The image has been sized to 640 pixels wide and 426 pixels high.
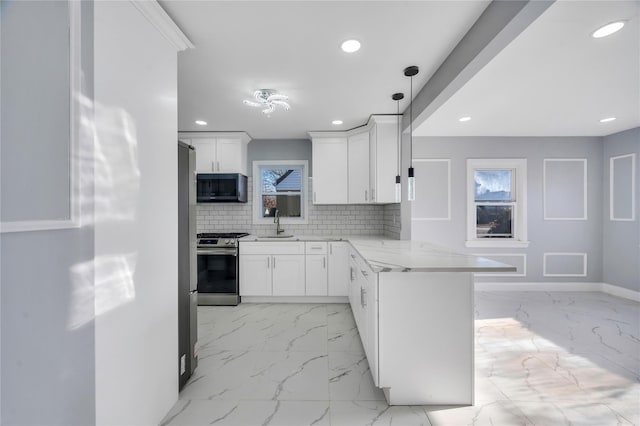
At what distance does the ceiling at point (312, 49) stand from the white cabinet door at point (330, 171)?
2.77ft

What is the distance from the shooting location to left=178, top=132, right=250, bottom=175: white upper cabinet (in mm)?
3889

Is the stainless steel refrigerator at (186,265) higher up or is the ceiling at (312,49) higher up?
the ceiling at (312,49)

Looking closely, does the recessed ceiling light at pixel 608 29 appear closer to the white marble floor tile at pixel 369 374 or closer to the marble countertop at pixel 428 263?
the marble countertop at pixel 428 263

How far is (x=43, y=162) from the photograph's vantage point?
952mm

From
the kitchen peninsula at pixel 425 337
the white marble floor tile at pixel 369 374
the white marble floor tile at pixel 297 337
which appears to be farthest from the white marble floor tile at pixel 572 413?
the white marble floor tile at pixel 297 337

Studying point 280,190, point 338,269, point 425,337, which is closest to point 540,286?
point 338,269

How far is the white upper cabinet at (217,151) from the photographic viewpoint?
12.8ft

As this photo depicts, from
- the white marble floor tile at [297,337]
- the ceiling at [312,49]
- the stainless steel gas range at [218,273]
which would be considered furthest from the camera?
the stainless steel gas range at [218,273]

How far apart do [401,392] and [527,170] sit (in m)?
4.11

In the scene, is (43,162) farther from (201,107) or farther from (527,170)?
(527,170)

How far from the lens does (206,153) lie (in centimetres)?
390

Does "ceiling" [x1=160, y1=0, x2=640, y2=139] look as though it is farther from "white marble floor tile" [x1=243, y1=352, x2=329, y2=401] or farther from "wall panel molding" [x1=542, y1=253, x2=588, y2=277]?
"white marble floor tile" [x1=243, y1=352, x2=329, y2=401]

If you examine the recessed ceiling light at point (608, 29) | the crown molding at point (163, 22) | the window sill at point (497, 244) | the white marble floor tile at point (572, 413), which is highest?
the recessed ceiling light at point (608, 29)

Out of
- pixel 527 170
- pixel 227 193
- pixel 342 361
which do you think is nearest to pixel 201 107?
pixel 227 193
